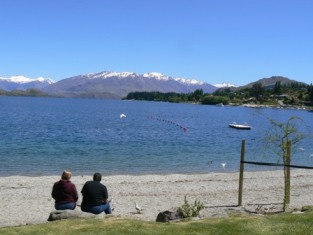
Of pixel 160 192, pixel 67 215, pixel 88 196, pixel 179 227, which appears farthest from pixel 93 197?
pixel 160 192

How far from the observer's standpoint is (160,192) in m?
23.4

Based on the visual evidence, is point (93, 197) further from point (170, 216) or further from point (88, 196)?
point (170, 216)

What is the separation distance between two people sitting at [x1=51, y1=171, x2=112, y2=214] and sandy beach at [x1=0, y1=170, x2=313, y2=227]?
8.42 feet

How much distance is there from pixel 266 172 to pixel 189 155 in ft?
38.7

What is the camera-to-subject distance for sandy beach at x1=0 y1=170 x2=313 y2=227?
1867 cm

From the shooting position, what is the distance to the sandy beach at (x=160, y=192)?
18.7 metres

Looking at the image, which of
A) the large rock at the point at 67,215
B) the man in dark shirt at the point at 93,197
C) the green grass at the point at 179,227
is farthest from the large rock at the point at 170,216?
the man in dark shirt at the point at 93,197

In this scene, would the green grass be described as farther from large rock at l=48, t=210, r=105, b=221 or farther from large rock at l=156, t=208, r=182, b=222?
large rock at l=156, t=208, r=182, b=222

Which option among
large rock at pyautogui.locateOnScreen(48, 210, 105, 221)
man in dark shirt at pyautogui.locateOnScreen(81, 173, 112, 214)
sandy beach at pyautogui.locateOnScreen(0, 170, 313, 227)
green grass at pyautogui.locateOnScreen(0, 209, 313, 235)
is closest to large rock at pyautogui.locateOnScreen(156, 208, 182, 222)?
green grass at pyautogui.locateOnScreen(0, 209, 313, 235)

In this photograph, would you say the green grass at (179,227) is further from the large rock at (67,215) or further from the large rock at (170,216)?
the large rock at (170,216)

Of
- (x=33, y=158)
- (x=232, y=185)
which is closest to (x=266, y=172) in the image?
(x=232, y=185)

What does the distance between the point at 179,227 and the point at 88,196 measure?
4285mm

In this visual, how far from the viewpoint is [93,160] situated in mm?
36875

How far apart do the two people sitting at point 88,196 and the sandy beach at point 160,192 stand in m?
2.57
